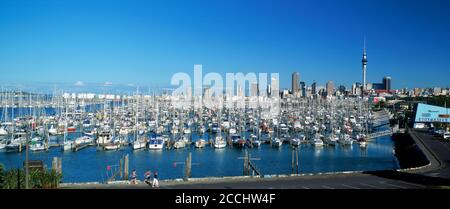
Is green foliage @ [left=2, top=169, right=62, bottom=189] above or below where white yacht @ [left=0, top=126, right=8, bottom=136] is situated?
above

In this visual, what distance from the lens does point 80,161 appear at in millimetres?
13453

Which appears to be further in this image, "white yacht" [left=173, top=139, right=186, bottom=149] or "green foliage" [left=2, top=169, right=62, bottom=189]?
"white yacht" [left=173, top=139, right=186, bottom=149]

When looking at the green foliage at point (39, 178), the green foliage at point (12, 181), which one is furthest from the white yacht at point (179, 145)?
the green foliage at point (12, 181)

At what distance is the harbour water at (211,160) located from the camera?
11.7m

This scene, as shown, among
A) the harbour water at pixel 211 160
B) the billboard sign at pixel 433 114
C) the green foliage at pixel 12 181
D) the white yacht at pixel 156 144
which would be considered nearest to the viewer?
the green foliage at pixel 12 181

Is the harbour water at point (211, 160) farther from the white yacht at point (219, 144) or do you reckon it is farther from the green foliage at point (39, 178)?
the green foliage at point (39, 178)

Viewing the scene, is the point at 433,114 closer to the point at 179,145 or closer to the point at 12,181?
the point at 179,145

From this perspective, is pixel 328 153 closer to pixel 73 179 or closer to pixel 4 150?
pixel 73 179

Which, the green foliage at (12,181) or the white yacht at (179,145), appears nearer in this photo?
the green foliage at (12,181)

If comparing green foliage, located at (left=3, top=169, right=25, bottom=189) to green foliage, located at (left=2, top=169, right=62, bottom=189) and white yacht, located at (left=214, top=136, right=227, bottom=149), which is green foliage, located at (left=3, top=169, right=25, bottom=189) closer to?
green foliage, located at (left=2, top=169, right=62, bottom=189)

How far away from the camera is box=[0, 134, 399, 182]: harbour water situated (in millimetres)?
11719

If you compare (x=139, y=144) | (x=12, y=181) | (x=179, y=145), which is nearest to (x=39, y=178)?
(x=12, y=181)

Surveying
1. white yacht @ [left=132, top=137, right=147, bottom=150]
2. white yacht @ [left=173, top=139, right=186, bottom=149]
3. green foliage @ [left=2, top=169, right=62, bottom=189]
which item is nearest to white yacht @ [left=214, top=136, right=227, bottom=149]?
white yacht @ [left=173, top=139, right=186, bottom=149]
